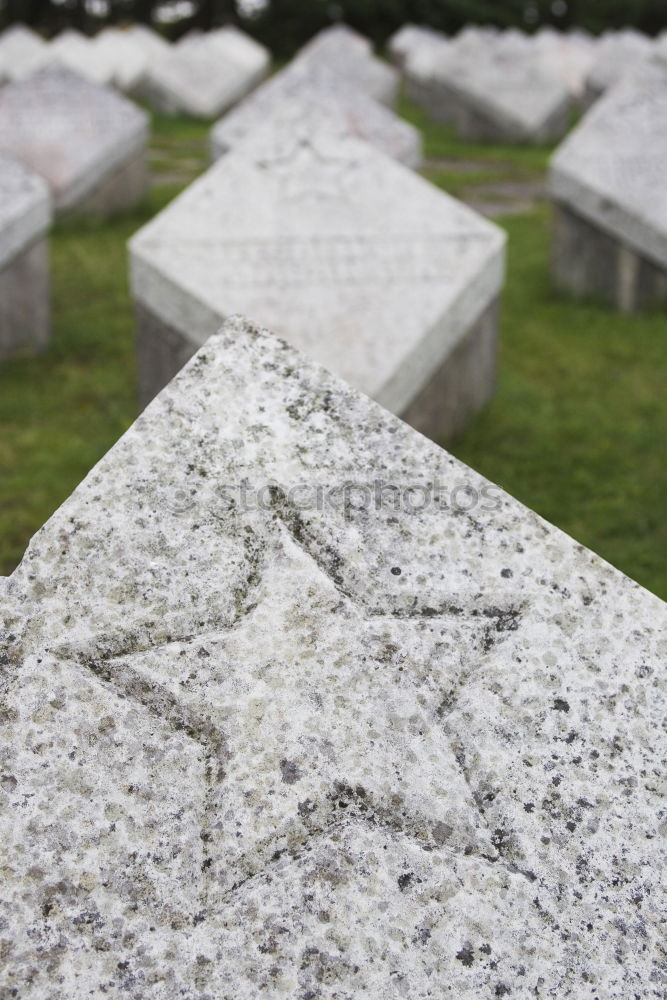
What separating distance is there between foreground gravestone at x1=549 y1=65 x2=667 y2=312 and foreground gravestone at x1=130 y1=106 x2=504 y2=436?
1.68m

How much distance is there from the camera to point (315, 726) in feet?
3.69

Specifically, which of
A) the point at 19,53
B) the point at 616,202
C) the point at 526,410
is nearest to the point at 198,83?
the point at 19,53

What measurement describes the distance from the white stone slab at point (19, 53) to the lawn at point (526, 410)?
862 centimetres

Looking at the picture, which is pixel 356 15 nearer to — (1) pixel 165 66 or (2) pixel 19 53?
(2) pixel 19 53

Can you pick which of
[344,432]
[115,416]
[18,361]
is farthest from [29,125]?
[344,432]

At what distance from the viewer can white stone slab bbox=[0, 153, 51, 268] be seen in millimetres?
4211

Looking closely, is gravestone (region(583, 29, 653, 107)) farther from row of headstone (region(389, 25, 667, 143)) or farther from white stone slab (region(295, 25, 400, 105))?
white stone slab (region(295, 25, 400, 105))

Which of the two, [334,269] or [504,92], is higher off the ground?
[334,269]

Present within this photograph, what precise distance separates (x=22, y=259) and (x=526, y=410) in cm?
211

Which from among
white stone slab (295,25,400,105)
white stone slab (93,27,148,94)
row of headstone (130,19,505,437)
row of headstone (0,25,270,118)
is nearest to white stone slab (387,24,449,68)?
row of headstone (0,25,270,118)

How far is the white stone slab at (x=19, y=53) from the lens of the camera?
14.1 m

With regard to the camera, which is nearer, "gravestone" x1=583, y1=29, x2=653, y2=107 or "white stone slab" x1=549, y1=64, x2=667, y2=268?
"white stone slab" x1=549, y1=64, x2=667, y2=268

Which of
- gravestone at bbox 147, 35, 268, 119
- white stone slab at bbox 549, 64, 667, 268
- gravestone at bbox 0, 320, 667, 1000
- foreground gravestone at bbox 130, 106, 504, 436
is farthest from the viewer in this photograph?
gravestone at bbox 147, 35, 268, 119

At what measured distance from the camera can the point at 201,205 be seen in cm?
344
